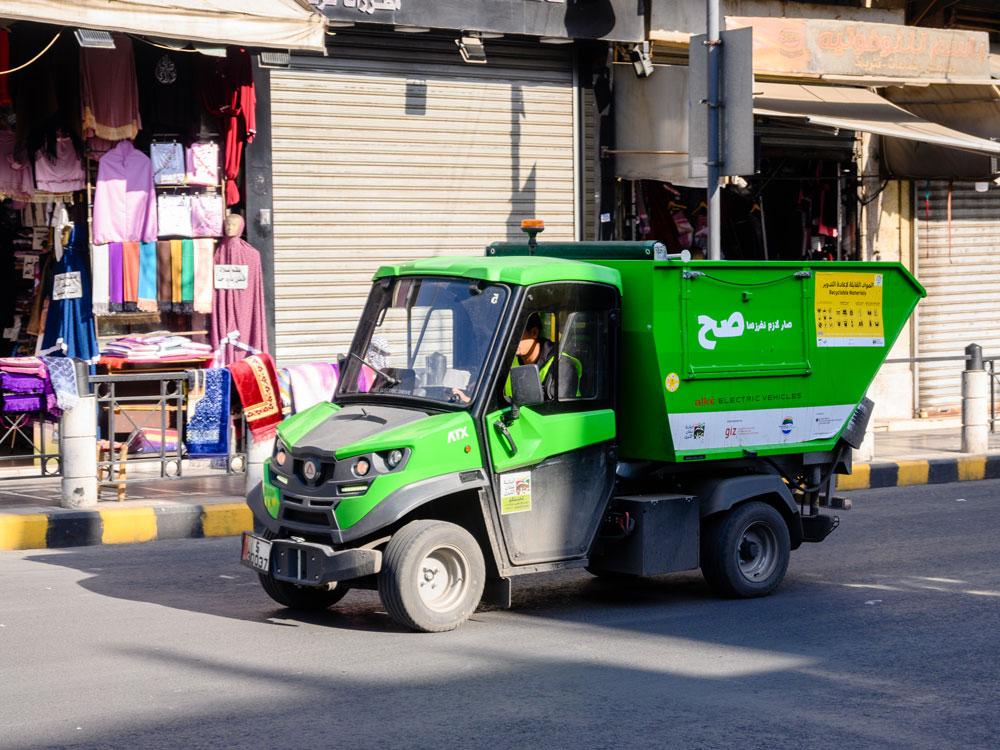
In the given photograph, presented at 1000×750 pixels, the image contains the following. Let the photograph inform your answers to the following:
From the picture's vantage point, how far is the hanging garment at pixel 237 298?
13.6m

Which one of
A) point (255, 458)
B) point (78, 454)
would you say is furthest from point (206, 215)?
point (78, 454)

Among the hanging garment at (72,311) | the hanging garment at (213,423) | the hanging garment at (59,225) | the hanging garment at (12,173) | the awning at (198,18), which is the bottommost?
the hanging garment at (213,423)

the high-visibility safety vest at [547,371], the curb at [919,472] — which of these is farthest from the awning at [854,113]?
the high-visibility safety vest at [547,371]

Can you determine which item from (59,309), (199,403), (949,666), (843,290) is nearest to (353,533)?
(949,666)

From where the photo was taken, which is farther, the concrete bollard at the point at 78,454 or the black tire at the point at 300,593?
the concrete bollard at the point at 78,454

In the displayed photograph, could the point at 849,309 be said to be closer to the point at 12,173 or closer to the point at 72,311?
the point at 72,311

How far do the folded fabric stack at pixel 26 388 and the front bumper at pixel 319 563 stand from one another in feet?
17.6

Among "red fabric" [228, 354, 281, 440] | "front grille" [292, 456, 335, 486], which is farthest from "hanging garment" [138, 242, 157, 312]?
"front grille" [292, 456, 335, 486]

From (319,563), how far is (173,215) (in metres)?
7.09

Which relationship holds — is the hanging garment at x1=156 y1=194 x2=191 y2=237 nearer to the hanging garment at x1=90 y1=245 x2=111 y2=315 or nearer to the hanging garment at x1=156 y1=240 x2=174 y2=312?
the hanging garment at x1=156 y1=240 x2=174 y2=312

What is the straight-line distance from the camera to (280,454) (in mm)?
7562

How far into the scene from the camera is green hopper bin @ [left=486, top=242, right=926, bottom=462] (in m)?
7.90

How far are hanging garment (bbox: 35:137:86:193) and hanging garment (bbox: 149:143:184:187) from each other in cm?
66

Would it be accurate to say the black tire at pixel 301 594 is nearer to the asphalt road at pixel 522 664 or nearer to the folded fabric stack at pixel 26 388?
the asphalt road at pixel 522 664
